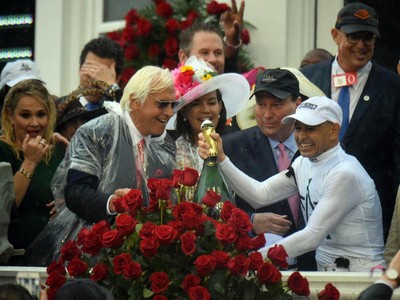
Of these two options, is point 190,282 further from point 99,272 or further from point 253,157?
point 253,157

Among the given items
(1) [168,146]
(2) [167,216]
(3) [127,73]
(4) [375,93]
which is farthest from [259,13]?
(2) [167,216]

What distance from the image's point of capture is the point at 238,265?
19.6ft

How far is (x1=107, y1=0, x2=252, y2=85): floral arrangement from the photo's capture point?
10844 millimetres

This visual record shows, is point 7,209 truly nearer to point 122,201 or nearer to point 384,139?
point 122,201

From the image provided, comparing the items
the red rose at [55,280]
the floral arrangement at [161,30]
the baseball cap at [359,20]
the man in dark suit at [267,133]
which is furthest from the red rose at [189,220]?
the floral arrangement at [161,30]

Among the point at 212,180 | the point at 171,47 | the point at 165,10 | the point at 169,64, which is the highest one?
the point at 165,10

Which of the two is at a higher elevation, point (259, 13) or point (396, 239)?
point (259, 13)

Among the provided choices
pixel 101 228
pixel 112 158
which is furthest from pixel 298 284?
pixel 112 158

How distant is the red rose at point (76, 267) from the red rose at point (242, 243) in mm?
708

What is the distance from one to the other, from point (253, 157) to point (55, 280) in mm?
2098

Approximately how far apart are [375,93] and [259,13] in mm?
2686

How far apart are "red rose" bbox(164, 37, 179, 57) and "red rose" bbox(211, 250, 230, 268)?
16.1 feet

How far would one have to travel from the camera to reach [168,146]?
305 inches

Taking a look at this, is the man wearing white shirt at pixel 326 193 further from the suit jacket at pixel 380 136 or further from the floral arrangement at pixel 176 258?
the suit jacket at pixel 380 136
